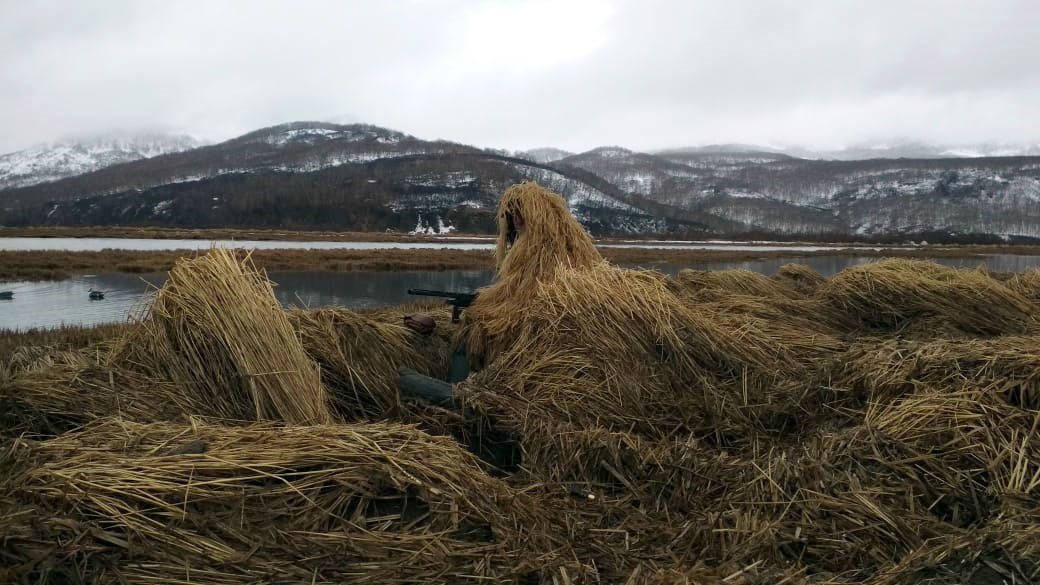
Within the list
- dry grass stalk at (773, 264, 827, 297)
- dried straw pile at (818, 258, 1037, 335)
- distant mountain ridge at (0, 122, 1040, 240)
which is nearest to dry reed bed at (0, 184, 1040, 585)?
dried straw pile at (818, 258, 1037, 335)

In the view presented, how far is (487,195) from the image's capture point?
122 metres

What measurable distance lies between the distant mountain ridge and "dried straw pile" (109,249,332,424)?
325ft

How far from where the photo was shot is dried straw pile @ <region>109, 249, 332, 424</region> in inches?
Answer: 119

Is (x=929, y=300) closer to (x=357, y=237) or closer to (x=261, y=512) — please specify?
(x=261, y=512)

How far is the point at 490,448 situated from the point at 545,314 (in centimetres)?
129

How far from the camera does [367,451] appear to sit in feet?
7.09

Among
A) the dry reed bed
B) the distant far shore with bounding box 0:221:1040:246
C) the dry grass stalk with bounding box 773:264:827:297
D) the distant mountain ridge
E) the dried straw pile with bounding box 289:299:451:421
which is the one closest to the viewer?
the dry reed bed

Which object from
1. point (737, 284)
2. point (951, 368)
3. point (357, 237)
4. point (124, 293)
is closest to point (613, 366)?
point (951, 368)

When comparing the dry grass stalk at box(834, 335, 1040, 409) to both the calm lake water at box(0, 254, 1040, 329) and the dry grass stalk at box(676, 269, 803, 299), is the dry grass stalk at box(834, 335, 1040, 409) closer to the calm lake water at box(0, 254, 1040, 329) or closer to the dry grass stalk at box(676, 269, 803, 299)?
the dry grass stalk at box(676, 269, 803, 299)

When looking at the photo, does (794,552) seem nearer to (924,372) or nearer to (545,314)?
(924,372)

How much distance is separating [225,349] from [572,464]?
195cm

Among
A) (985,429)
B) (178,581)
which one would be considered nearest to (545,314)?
(985,429)

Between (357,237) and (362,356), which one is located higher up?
(357,237)

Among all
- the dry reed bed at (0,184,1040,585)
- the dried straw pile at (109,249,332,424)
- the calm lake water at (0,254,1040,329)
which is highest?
the dried straw pile at (109,249,332,424)
